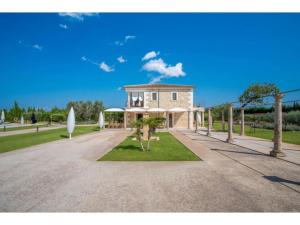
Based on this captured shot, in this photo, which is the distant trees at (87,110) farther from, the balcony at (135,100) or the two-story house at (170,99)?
the two-story house at (170,99)

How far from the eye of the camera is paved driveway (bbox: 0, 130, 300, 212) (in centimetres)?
345

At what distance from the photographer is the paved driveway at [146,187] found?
345 centimetres

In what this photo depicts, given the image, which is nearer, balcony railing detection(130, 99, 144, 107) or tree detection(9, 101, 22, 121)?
balcony railing detection(130, 99, 144, 107)

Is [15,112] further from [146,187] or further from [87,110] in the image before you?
[146,187]

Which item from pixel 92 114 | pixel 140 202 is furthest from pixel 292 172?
pixel 92 114

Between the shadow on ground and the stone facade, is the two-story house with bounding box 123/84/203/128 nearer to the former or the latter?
the stone facade

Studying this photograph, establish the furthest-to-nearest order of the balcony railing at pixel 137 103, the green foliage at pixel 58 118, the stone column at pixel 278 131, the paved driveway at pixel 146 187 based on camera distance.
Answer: the green foliage at pixel 58 118 < the balcony railing at pixel 137 103 < the stone column at pixel 278 131 < the paved driveway at pixel 146 187

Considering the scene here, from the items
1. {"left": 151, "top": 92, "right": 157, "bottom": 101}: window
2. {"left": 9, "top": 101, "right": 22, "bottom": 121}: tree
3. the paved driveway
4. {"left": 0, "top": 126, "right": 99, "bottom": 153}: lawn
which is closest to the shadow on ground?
the paved driveway

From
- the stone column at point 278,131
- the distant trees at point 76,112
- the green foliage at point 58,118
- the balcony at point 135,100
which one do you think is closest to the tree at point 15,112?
the distant trees at point 76,112

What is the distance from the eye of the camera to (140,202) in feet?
11.7

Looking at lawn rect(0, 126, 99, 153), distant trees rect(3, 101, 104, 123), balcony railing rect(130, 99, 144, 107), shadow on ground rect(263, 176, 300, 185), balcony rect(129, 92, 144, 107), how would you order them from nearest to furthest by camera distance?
shadow on ground rect(263, 176, 300, 185) < lawn rect(0, 126, 99, 153) < balcony rect(129, 92, 144, 107) < balcony railing rect(130, 99, 144, 107) < distant trees rect(3, 101, 104, 123)

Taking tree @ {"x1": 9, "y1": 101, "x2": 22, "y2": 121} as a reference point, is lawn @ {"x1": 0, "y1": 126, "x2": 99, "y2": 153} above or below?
below

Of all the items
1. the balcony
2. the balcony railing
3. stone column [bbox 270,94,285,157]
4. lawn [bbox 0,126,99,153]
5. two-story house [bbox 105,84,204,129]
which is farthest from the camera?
the balcony railing
